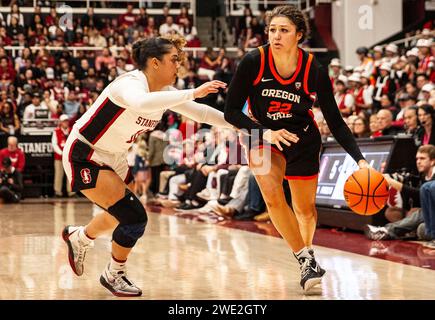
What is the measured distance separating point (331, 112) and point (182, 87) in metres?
14.4

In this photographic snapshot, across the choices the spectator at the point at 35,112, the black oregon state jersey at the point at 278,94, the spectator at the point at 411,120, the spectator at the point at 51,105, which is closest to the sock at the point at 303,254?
the black oregon state jersey at the point at 278,94

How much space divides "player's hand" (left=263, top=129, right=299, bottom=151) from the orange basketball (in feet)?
2.13

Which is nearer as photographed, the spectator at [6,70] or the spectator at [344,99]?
the spectator at [344,99]

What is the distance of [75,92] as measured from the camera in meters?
20.0

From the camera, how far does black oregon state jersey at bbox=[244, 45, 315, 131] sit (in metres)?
5.60

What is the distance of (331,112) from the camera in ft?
18.7

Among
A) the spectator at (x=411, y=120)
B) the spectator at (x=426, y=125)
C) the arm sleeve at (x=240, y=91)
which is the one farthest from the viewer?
the spectator at (x=411, y=120)

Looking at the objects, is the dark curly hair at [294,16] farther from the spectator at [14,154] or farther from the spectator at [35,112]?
the spectator at [35,112]

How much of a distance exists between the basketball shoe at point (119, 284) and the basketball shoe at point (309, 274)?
111 cm

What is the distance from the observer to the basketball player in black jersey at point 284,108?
219 inches

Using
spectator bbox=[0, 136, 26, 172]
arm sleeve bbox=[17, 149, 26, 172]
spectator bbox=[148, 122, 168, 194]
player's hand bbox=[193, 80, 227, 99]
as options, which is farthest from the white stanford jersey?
→ arm sleeve bbox=[17, 149, 26, 172]

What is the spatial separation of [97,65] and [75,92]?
5.74ft

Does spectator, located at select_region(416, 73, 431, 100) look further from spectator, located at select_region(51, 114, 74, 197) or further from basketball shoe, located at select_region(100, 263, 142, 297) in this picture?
basketball shoe, located at select_region(100, 263, 142, 297)
